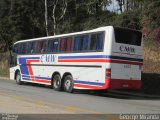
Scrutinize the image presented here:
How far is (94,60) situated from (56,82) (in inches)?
176

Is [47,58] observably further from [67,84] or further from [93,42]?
[93,42]

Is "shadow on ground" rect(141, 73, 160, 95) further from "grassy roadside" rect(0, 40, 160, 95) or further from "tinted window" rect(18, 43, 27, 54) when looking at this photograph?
"tinted window" rect(18, 43, 27, 54)

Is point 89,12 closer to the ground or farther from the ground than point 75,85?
farther from the ground

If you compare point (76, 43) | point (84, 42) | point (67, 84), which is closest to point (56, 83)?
point (67, 84)

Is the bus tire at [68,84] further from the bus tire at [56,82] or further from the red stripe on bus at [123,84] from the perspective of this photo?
the red stripe on bus at [123,84]

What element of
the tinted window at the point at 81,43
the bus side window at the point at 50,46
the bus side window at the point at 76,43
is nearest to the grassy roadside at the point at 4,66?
the bus side window at the point at 50,46

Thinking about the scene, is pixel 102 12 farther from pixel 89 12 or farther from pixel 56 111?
pixel 56 111

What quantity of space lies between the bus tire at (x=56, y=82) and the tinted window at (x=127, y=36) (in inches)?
203

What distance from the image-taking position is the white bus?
2197cm

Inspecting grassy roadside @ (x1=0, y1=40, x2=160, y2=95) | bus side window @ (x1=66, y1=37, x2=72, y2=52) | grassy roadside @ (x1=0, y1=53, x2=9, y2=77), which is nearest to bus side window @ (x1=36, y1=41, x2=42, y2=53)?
bus side window @ (x1=66, y1=37, x2=72, y2=52)

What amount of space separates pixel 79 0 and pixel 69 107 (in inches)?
1286

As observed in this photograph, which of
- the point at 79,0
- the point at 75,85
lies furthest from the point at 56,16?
the point at 75,85

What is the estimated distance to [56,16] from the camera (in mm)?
49219

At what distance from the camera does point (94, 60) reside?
22.5 metres
